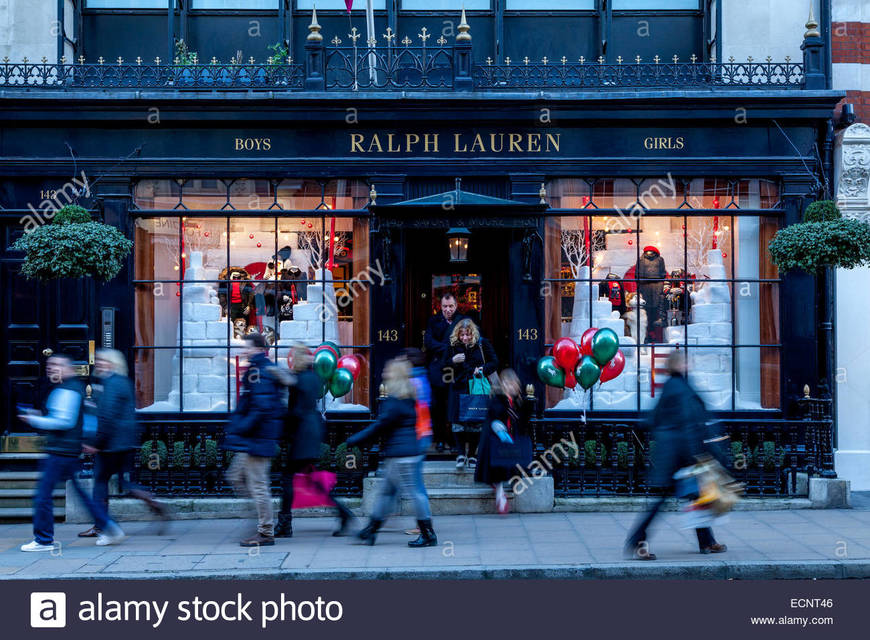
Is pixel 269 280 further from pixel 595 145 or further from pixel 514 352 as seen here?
pixel 595 145

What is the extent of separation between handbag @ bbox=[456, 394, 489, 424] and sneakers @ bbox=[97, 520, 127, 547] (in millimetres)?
3960

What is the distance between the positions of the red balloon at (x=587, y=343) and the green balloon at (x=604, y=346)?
105 millimetres

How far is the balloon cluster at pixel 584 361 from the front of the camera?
10.9m

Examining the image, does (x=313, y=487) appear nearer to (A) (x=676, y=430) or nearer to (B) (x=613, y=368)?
(A) (x=676, y=430)

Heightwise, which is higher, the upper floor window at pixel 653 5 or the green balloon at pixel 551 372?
the upper floor window at pixel 653 5

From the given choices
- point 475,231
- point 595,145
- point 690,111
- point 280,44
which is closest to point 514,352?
point 475,231

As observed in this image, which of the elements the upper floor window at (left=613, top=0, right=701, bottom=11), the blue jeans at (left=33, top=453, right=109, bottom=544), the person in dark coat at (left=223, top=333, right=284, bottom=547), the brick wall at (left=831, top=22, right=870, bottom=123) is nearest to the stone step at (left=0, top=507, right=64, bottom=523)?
the blue jeans at (left=33, top=453, right=109, bottom=544)

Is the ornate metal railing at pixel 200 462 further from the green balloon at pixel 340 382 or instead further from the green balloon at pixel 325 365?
the green balloon at pixel 325 365

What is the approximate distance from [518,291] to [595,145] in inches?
82.7

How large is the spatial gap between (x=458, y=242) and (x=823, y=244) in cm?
417

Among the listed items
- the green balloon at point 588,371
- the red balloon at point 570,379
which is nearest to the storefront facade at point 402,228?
the red balloon at point 570,379

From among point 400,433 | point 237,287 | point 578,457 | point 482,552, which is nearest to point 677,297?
point 578,457

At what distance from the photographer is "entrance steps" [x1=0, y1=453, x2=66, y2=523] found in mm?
10945

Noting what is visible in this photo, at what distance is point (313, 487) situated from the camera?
938cm
